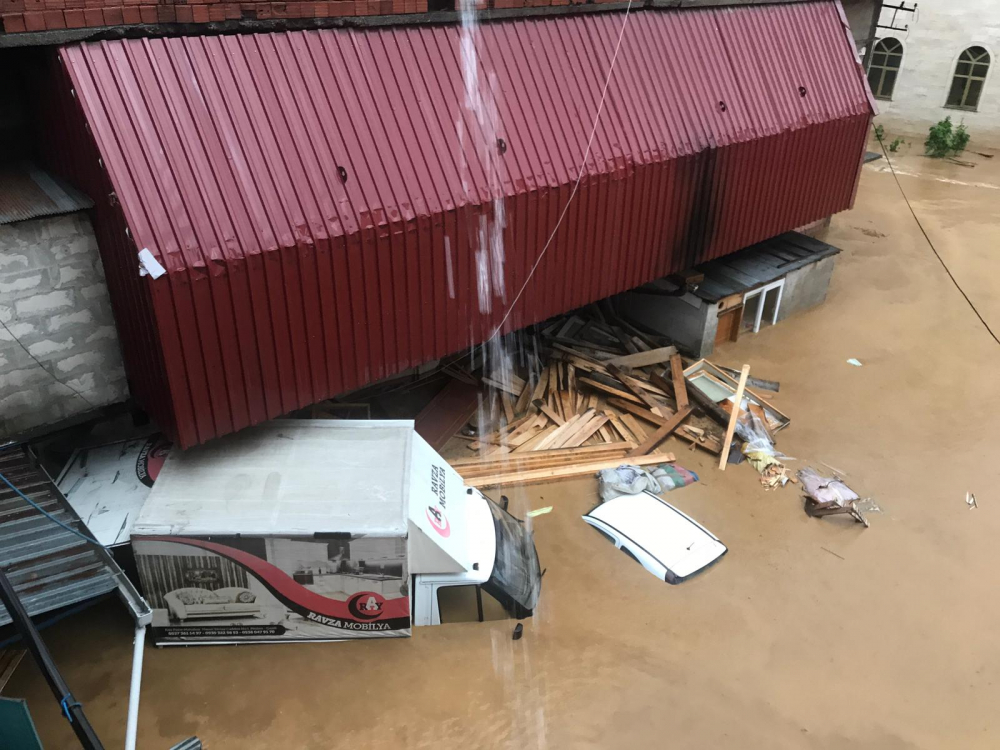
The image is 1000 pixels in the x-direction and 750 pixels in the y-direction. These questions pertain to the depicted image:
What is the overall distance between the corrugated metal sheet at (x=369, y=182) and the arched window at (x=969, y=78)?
2333cm

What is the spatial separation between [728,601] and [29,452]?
Answer: 31.6 ft

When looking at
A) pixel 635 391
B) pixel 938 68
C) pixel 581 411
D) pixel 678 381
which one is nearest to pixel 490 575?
pixel 581 411

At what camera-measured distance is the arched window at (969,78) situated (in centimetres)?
3228

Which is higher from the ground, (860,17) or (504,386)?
(860,17)

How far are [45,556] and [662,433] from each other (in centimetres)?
1012

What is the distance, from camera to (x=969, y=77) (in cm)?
3284

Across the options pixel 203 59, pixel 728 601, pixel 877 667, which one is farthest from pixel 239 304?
pixel 877 667

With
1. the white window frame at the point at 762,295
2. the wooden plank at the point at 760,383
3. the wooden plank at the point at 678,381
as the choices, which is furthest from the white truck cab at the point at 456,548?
the white window frame at the point at 762,295

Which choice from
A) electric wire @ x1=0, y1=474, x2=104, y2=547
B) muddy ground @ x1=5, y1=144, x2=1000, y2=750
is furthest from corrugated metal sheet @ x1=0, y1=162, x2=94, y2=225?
muddy ground @ x1=5, y1=144, x2=1000, y2=750

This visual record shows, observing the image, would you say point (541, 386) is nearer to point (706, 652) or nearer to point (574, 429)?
point (574, 429)

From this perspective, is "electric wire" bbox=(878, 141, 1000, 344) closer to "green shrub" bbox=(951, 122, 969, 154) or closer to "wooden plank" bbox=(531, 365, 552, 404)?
"green shrub" bbox=(951, 122, 969, 154)

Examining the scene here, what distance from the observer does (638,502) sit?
12.0 metres

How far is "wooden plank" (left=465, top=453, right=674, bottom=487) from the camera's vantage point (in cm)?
1294

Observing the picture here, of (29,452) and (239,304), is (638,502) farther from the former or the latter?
(29,452)
